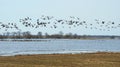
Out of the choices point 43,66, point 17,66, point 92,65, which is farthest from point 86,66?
point 17,66

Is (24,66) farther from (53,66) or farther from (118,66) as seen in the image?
(118,66)

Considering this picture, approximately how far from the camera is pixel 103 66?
135 feet

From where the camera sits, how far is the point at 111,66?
41156 millimetres

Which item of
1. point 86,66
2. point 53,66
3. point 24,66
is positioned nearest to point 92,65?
point 86,66

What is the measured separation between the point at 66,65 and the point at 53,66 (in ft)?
5.60

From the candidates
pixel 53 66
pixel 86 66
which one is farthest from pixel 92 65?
pixel 53 66

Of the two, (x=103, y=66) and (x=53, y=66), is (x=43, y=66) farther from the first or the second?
(x=103, y=66)

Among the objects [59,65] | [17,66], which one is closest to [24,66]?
[17,66]

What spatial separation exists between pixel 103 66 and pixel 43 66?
5.88 metres

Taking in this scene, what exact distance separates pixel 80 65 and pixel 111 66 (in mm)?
3255

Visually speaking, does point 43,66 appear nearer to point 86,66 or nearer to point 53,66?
point 53,66

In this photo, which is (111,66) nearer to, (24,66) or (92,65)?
(92,65)

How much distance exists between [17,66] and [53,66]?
3491 millimetres

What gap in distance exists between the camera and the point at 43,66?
40.7 meters
